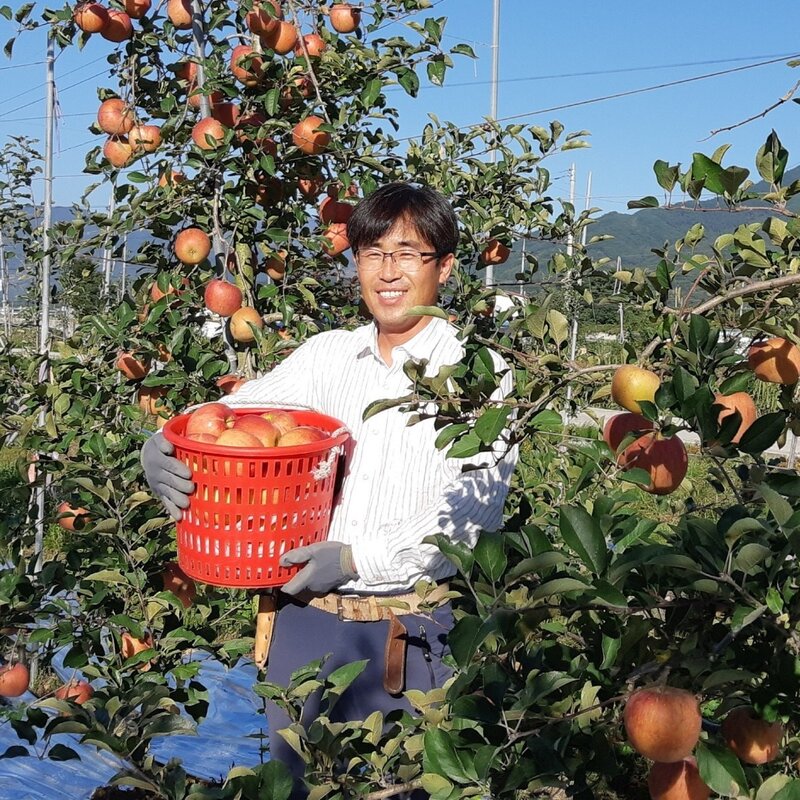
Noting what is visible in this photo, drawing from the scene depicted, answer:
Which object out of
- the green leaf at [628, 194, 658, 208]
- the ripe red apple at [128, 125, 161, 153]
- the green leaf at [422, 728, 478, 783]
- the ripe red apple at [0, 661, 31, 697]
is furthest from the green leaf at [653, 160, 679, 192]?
the ripe red apple at [0, 661, 31, 697]

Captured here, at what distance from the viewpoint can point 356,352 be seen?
6.02 ft

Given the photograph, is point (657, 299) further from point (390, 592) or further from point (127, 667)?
point (127, 667)

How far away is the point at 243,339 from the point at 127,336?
0.96 ft

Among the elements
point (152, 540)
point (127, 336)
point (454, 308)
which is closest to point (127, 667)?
point (152, 540)

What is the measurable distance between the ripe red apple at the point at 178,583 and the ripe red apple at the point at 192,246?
31.0 inches

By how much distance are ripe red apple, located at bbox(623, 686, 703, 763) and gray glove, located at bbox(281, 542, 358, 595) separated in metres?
0.70

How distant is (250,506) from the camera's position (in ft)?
4.91

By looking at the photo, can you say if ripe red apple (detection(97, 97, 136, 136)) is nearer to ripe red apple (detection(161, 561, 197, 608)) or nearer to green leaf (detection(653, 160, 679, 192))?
ripe red apple (detection(161, 561, 197, 608))

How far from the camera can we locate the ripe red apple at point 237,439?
1532 mm

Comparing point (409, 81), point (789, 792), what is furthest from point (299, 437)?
point (409, 81)

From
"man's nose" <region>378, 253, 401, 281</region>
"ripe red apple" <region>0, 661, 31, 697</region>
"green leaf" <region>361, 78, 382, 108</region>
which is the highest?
"green leaf" <region>361, 78, 382, 108</region>

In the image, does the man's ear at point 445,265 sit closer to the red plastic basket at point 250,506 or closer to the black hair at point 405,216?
the black hair at point 405,216

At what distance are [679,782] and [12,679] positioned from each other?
174cm

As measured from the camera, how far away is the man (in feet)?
5.01
